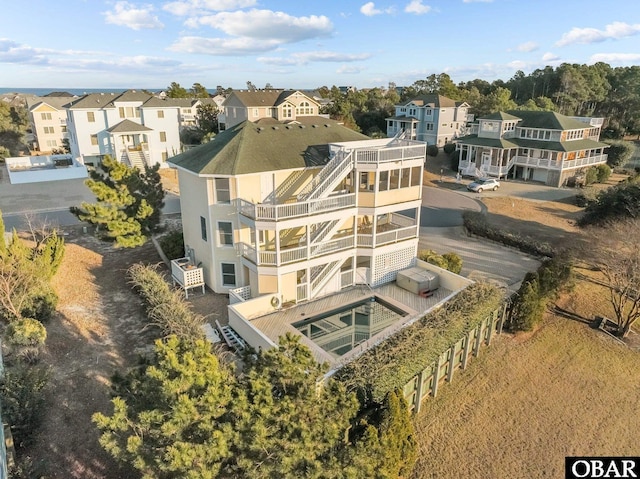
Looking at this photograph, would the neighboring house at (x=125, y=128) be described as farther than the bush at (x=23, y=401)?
Yes

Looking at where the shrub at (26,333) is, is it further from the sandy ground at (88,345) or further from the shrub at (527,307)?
the shrub at (527,307)

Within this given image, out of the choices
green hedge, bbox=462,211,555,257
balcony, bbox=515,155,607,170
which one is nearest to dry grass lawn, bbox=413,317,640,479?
green hedge, bbox=462,211,555,257

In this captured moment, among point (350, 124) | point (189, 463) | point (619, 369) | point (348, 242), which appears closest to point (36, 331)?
point (189, 463)

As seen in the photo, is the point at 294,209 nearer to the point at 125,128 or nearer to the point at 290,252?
the point at 290,252

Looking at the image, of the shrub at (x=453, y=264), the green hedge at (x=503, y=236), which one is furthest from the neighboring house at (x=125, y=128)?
the shrub at (x=453, y=264)

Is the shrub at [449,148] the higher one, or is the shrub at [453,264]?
the shrub at [449,148]

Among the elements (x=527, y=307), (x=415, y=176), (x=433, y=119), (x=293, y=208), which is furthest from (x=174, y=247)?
(x=433, y=119)

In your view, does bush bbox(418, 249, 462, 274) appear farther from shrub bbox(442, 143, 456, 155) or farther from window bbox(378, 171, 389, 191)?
shrub bbox(442, 143, 456, 155)
